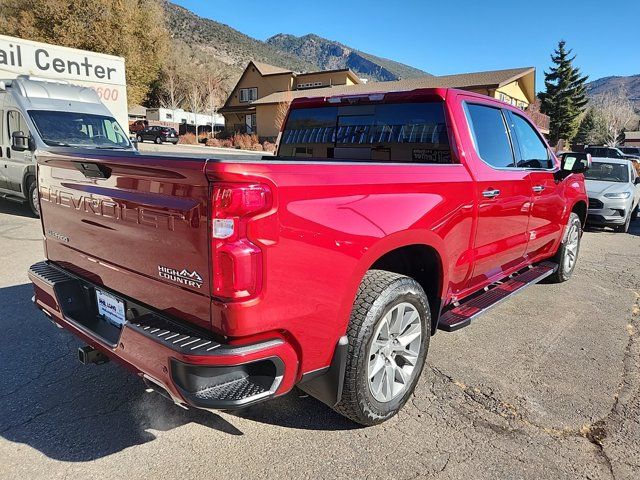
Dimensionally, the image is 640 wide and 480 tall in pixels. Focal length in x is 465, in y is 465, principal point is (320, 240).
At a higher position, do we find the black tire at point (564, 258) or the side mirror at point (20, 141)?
the side mirror at point (20, 141)

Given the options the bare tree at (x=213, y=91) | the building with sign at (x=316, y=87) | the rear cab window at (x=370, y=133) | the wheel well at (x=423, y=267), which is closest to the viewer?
the wheel well at (x=423, y=267)

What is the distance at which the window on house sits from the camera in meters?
50.6

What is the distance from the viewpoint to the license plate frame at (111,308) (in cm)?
253

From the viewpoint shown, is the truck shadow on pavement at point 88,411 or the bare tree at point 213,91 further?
the bare tree at point 213,91

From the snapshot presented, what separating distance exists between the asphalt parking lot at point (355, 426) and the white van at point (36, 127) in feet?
18.6

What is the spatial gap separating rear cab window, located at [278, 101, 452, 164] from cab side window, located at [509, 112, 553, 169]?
1.06 m

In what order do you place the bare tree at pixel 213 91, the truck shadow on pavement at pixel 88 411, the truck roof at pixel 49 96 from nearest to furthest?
1. the truck shadow on pavement at pixel 88 411
2. the truck roof at pixel 49 96
3. the bare tree at pixel 213 91

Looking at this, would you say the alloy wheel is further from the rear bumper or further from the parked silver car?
the parked silver car

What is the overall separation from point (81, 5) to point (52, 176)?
3259cm

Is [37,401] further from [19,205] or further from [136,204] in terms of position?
[19,205]

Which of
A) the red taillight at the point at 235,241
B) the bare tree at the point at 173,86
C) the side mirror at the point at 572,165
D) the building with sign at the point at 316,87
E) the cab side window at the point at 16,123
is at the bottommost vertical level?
the red taillight at the point at 235,241

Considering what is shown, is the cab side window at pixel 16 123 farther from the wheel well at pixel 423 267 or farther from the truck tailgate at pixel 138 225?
the wheel well at pixel 423 267

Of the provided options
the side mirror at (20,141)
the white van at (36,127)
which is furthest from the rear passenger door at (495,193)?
the side mirror at (20,141)

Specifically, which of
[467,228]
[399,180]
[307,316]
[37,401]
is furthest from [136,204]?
[467,228]
